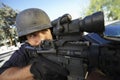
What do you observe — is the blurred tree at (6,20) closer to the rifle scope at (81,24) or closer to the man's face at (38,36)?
the man's face at (38,36)

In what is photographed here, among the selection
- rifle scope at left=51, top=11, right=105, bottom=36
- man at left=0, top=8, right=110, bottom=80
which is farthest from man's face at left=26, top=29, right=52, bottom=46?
rifle scope at left=51, top=11, right=105, bottom=36

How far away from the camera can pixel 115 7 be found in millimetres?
37969

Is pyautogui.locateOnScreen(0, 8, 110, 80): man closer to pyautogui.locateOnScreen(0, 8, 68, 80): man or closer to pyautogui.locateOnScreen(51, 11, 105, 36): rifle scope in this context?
pyautogui.locateOnScreen(0, 8, 68, 80): man

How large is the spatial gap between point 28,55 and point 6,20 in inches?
1717

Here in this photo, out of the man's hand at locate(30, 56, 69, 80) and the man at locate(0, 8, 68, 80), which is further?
the man at locate(0, 8, 68, 80)

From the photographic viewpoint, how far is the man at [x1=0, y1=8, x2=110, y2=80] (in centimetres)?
216

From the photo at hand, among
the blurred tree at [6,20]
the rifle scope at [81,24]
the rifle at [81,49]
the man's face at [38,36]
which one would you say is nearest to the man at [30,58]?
the man's face at [38,36]

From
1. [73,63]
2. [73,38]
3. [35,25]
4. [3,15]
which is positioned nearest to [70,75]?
[73,63]

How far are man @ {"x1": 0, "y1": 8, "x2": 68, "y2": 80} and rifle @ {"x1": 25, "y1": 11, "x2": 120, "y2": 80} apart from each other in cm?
15

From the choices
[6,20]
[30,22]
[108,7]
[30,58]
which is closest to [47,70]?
[30,58]

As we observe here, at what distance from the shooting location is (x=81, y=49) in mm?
1743

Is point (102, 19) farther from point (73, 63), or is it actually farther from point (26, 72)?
point (26, 72)

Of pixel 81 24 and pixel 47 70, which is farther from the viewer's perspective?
pixel 47 70

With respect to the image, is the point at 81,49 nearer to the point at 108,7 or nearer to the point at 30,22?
the point at 30,22
